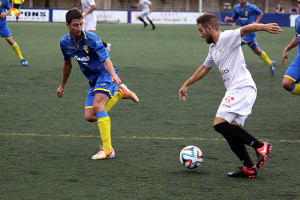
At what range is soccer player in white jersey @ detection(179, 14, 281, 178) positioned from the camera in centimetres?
503

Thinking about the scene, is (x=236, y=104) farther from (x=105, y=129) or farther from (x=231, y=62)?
(x=105, y=129)

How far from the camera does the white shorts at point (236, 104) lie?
5012 mm

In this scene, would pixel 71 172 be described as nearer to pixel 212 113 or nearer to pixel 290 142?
pixel 290 142

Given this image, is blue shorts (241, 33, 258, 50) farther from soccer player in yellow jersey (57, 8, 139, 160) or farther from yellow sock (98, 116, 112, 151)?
yellow sock (98, 116, 112, 151)

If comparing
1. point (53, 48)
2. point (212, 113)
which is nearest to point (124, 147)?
point (212, 113)

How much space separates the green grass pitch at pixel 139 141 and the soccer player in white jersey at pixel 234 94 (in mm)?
263

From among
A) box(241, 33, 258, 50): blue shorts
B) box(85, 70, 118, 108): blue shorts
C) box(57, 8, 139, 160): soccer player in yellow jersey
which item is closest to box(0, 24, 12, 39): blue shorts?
box(241, 33, 258, 50): blue shorts

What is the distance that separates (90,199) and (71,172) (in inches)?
35.0

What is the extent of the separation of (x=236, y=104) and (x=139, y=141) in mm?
1955

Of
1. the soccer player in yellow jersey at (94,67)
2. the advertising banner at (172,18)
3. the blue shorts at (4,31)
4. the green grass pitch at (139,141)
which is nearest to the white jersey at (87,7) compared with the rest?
Answer: the blue shorts at (4,31)

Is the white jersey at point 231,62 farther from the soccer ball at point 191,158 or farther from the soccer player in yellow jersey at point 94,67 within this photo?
the soccer player in yellow jersey at point 94,67

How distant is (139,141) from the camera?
6.65 meters

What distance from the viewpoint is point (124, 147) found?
250 inches

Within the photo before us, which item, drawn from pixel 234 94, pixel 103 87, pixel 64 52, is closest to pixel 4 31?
pixel 64 52
